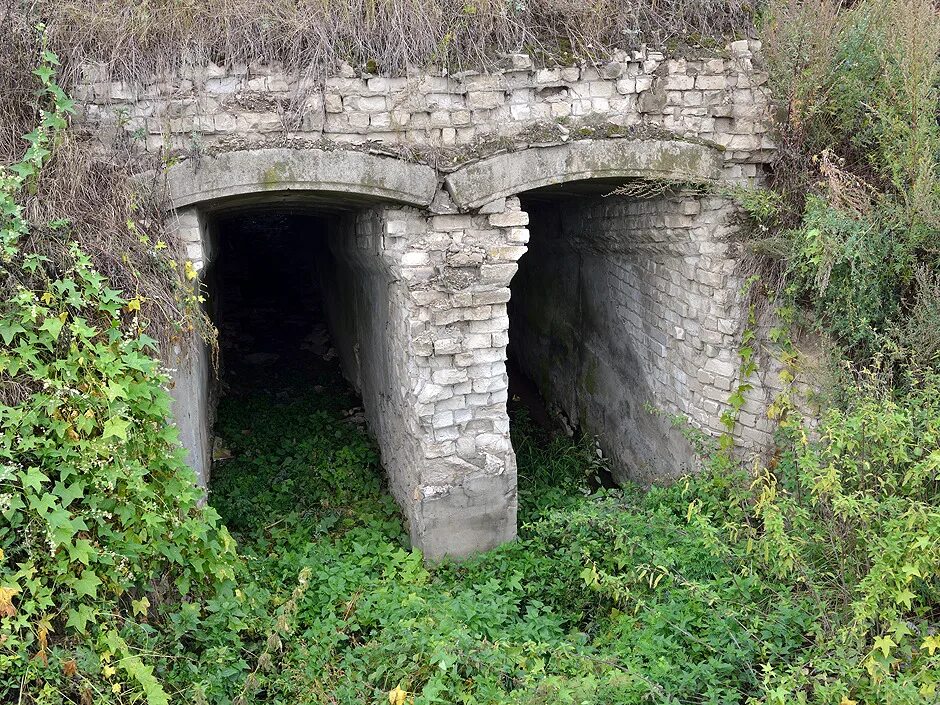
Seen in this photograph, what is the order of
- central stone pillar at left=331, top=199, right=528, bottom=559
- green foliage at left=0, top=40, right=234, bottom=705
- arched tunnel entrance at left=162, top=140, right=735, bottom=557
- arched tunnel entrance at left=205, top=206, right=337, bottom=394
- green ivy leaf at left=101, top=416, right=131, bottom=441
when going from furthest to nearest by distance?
1. arched tunnel entrance at left=205, top=206, right=337, bottom=394
2. central stone pillar at left=331, top=199, right=528, bottom=559
3. arched tunnel entrance at left=162, top=140, right=735, bottom=557
4. green ivy leaf at left=101, top=416, right=131, bottom=441
5. green foliage at left=0, top=40, right=234, bottom=705

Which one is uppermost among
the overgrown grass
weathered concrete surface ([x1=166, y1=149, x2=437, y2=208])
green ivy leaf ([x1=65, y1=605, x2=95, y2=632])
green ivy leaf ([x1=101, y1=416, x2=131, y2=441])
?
the overgrown grass

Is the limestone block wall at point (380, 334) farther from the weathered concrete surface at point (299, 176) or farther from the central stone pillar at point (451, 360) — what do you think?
the weathered concrete surface at point (299, 176)

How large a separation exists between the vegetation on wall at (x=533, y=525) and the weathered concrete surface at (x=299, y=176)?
0.95ft

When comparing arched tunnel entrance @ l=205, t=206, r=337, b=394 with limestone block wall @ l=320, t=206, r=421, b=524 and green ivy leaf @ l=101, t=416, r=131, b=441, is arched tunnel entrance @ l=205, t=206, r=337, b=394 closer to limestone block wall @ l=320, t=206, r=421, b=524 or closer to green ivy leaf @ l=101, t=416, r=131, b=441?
limestone block wall @ l=320, t=206, r=421, b=524

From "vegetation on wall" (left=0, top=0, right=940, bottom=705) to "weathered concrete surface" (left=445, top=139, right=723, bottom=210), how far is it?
0.48m

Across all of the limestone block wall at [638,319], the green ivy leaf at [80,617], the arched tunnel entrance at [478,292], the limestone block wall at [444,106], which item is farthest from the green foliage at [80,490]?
the limestone block wall at [638,319]

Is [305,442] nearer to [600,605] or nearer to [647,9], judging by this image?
[600,605]

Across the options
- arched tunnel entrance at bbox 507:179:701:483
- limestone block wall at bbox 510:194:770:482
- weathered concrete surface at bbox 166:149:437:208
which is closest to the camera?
weathered concrete surface at bbox 166:149:437:208

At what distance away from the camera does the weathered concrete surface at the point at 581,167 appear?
4691mm

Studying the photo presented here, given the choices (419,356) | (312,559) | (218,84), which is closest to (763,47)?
(419,356)

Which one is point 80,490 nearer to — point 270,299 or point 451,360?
point 451,360

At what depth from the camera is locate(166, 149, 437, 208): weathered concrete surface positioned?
440cm

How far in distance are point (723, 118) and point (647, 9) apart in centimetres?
92

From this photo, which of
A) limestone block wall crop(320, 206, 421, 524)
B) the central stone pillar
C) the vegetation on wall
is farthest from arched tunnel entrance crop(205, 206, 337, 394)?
the vegetation on wall
